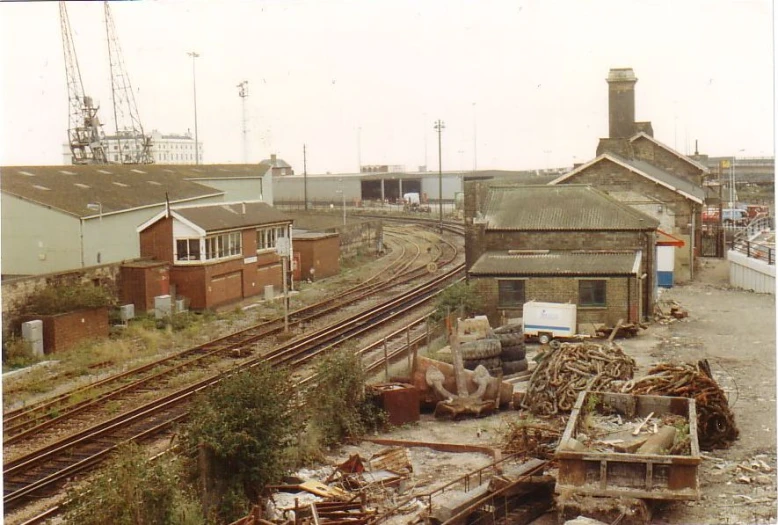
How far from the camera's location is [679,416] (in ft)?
47.3

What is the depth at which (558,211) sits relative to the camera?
30.3m

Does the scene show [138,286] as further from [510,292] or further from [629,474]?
[629,474]

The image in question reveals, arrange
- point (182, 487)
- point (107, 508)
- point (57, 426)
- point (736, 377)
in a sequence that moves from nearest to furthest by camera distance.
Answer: point (107, 508), point (182, 487), point (57, 426), point (736, 377)

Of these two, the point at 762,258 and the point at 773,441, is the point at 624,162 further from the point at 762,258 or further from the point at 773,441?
the point at 773,441

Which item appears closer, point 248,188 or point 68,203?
point 68,203

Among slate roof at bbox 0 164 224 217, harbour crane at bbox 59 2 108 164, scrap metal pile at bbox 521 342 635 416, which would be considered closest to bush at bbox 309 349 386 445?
scrap metal pile at bbox 521 342 635 416

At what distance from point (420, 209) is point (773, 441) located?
65.3 meters

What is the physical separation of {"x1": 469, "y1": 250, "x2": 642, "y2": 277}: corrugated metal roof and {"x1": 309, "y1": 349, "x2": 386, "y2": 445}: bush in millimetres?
11254

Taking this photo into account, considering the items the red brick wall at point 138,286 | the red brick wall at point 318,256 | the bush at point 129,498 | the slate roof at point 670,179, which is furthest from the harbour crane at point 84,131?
the bush at point 129,498

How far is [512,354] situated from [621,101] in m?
27.1

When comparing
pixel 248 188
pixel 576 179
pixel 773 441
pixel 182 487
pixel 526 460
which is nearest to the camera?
pixel 182 487

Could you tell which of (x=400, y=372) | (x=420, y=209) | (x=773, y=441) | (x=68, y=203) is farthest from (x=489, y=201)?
(x=420, y=209)

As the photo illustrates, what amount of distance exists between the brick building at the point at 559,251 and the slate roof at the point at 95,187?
14.2 metres

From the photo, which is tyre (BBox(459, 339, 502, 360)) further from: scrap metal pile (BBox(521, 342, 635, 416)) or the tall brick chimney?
the tall brick chimney
